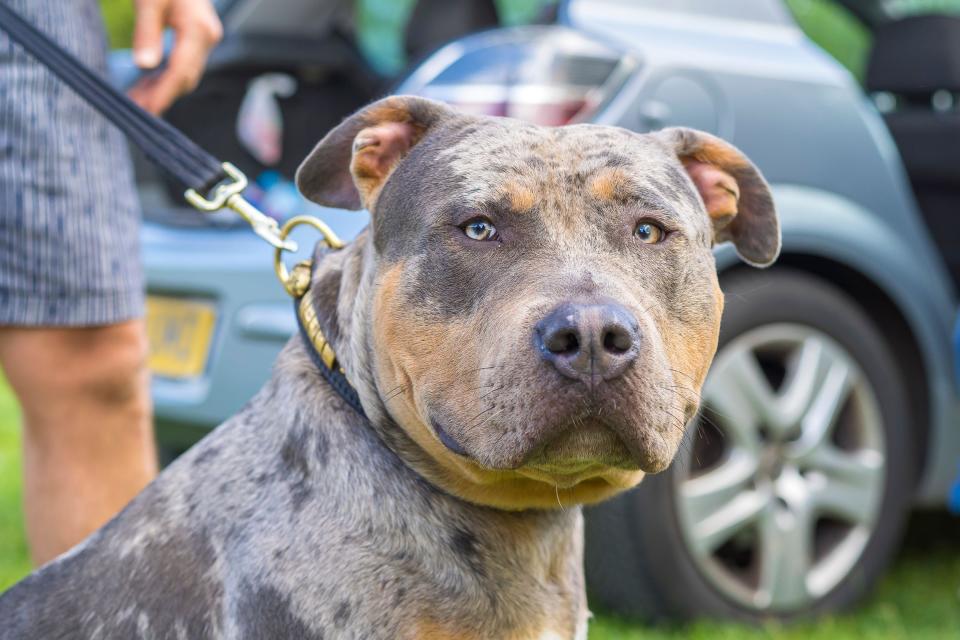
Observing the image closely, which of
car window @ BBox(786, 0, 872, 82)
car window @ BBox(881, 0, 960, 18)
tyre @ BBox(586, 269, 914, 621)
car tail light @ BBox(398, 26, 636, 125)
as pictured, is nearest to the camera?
car tail light @ BBox(398, 26, 636, 125)

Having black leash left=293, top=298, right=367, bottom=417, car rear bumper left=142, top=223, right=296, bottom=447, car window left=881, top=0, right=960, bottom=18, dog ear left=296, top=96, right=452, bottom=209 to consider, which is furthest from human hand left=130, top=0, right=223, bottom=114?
car window left=881, top=0, right=960, bottom=18

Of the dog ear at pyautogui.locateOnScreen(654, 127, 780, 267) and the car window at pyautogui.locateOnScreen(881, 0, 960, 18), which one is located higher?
the dog ear at pyautogui.locateOnScreen(654, 127, 780, 267)

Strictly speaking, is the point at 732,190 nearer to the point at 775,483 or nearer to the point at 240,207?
the point at 240,207

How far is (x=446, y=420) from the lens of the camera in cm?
241

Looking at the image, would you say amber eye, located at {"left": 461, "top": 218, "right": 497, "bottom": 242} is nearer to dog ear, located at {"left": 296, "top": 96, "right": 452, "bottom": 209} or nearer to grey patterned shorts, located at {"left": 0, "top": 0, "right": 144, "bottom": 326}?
dog ear, located at {"left": 296, "top": 96, "right": 452, "bottom": 209}

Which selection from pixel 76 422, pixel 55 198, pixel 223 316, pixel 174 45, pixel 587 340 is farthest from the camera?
pixel 223 316

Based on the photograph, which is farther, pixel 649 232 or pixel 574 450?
Result: pixel 649 232

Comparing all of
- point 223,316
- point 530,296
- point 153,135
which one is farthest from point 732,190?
point 223,316

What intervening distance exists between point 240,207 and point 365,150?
1.47 feet

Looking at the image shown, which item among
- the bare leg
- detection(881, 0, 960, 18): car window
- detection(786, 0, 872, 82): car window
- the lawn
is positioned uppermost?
detection(881, 0, 960, 18): car window

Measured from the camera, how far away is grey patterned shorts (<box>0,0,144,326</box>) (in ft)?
10.5

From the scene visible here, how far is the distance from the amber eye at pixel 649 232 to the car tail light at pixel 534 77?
1.47m

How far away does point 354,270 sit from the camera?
Answer: 2793 millimetres

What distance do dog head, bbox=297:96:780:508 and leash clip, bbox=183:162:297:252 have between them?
239mm
